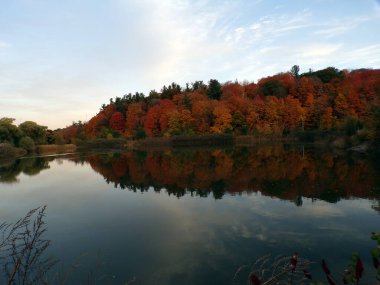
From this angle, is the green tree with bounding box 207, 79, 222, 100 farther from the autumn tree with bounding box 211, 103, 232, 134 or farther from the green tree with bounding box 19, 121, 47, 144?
the green tree with bounding box 19, 121, 47, 144

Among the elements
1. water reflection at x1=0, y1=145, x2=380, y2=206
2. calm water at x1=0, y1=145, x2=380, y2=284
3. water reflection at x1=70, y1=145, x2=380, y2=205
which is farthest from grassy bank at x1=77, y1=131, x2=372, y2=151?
calm water at x1=0, y1=145, x2=380, y2=284

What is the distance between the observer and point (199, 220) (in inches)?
369

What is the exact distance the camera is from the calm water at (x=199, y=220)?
630 cm

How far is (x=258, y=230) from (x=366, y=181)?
837cm

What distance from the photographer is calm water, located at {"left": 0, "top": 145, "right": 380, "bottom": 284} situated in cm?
630

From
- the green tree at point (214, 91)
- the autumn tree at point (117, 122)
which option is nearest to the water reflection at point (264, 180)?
the green tree at point (214, 91)

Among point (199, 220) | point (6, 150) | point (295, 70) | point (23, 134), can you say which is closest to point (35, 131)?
point (23, 134)

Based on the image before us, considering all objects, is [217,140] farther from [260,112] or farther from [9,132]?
[9,132]

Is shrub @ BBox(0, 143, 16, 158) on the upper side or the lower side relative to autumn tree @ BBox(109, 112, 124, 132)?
lower

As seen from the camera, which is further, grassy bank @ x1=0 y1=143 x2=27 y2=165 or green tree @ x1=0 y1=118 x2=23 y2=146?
green tree @ x1=0 y1=118 x2=23 y2=146

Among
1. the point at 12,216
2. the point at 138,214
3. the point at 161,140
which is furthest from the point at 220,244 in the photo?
the point at 161,140

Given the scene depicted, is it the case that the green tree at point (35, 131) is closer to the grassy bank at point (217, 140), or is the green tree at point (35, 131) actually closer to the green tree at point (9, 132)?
Result: the green tree at point (9, 132)

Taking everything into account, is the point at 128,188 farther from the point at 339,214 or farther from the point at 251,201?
the point at 339,214

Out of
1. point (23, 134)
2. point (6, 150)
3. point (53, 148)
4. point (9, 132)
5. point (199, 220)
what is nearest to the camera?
point (199, 220)
